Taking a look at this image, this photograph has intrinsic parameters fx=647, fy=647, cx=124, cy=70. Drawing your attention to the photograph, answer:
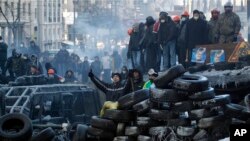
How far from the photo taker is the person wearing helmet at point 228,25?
52.2 feet

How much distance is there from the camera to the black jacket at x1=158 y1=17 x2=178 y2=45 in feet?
56.4

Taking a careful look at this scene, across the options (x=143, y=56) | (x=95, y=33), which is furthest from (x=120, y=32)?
(x=143, y=56)

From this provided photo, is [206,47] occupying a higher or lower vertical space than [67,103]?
higher

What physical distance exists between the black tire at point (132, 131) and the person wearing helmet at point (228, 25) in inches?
223

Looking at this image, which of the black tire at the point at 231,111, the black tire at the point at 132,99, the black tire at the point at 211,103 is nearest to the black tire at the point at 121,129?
the black tire at the point at 132,99

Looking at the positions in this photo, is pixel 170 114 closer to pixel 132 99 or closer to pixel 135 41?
pixel 132 99

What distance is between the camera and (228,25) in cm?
1593

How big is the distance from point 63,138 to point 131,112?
5.14ft

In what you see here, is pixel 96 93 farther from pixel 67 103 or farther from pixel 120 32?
pixel 120 32

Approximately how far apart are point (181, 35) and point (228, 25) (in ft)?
5.02

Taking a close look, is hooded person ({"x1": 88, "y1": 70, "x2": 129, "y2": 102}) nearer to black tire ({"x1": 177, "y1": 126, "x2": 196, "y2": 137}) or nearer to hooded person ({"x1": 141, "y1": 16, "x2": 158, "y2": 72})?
black tire ({"x1": 177, "y1": 126, "x2": 196, "y2": 137})

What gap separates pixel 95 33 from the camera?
217 ft

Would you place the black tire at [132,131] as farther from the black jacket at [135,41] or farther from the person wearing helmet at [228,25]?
the black jacket at [135,41]

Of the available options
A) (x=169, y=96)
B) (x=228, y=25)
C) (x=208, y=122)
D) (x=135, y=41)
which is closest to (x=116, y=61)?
(x=135, y=41)
